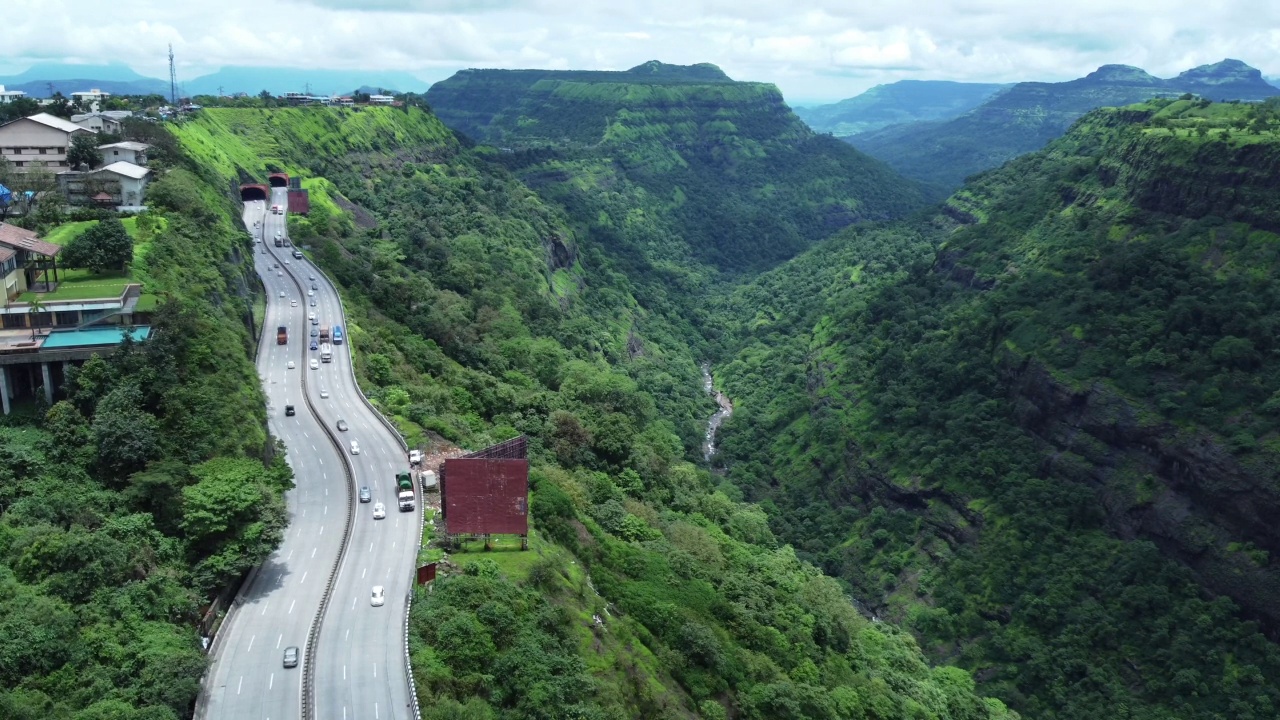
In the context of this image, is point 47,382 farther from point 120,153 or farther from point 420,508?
point 120,153

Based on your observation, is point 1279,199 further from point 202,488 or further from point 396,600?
point 202,488

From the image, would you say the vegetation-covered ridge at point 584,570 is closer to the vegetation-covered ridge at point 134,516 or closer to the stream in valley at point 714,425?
the vegetation-covered ridge at point 134,516

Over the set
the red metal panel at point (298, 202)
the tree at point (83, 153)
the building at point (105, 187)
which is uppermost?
the tree at point (83, 153)

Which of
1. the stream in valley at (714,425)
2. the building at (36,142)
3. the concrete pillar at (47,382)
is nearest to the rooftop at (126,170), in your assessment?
the building at (36,142)

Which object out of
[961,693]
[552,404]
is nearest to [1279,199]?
[961,693]

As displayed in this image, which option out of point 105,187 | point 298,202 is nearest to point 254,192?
point 298,202

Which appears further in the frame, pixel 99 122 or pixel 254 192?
pixel 254 192

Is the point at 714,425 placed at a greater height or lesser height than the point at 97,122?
lesser
